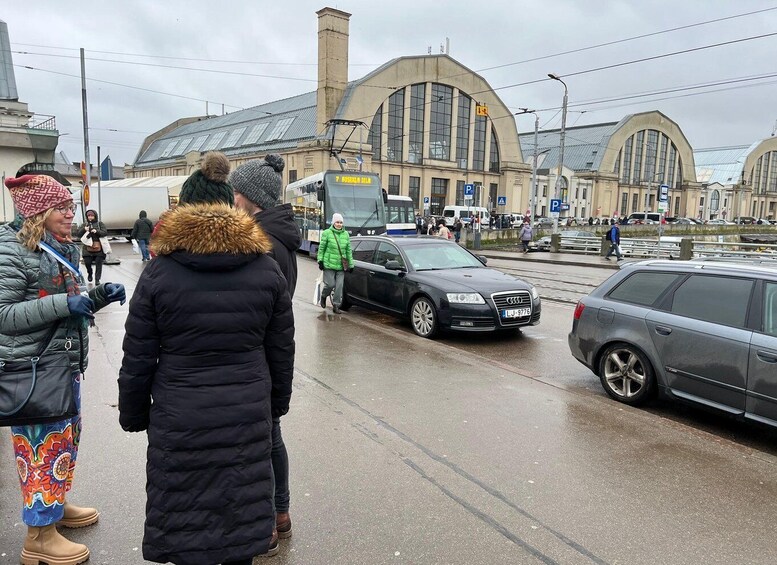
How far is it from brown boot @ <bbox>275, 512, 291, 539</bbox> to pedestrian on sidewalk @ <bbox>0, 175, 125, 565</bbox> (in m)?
0.97

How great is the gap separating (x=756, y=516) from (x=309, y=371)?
4.49 metres

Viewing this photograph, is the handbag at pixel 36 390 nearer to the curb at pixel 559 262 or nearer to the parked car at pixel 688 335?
the parked car at pixel 688 335

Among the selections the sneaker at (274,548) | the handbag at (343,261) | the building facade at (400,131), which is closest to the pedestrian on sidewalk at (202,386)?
the sneaker at (274,548)

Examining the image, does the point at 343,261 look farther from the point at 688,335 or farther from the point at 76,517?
the point at 76,517

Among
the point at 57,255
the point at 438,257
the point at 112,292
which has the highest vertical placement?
the point at 57,255

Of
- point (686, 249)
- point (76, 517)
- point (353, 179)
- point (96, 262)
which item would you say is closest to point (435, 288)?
point (76, 517)

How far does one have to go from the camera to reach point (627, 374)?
593cm

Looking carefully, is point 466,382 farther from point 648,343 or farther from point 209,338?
point 209,338

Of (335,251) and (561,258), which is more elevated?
(335,251)

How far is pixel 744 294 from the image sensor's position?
5184 mm

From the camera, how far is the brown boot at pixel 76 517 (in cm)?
330

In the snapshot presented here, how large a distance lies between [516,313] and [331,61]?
43.7 meters

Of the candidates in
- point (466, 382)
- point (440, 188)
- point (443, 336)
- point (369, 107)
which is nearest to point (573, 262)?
point (443, 336)

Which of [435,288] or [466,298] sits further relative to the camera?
[435,288]
